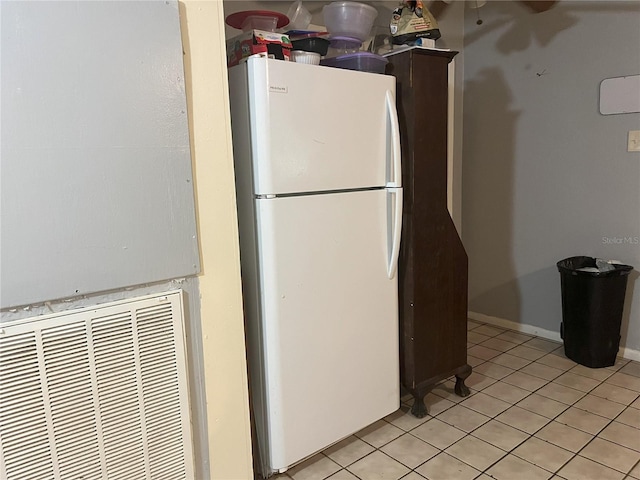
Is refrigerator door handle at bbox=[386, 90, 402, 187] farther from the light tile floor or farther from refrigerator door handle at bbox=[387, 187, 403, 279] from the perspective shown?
the light tile floor

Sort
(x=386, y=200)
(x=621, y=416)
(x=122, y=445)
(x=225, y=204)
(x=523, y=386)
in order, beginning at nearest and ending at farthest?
(x=122, y=445), (x=225, y=204), (x=386, y=200), (x=621, y=416), (x=523, y=386)

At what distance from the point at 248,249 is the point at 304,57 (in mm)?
771

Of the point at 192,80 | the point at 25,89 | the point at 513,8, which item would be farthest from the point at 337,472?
the point at 513,8

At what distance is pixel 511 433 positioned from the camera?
7.13 ft

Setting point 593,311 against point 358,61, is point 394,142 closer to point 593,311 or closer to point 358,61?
point 358,61

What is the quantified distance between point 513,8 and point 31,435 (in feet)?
11.2

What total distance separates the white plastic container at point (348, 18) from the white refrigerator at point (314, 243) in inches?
13.2

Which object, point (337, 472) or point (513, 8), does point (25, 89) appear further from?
point (513, 8)

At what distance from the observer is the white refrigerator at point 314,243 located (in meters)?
1.67

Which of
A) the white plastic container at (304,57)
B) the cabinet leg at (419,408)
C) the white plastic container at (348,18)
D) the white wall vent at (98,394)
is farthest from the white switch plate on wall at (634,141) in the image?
the white wall vent at (98,394)

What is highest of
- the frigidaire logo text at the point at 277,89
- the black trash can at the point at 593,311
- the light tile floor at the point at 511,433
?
the frigidaire logo text at the point at 277,89

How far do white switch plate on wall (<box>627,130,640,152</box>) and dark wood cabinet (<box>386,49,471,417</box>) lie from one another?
1.26m

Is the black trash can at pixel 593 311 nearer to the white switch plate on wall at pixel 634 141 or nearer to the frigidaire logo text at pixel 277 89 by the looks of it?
the white switch plate on wall at pixel 634 141

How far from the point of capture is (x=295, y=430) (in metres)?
1.84
